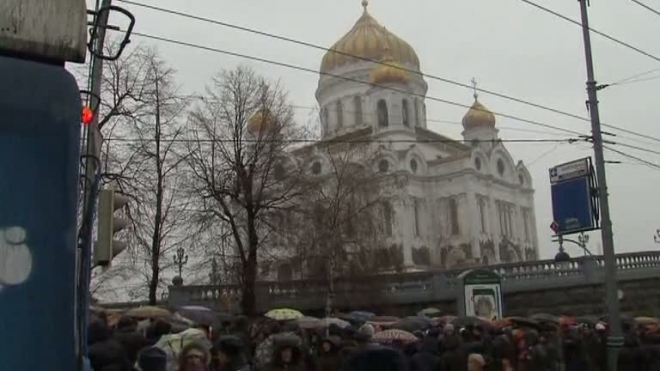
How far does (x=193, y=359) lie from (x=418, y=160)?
53.6 metres

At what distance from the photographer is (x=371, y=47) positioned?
199 ft

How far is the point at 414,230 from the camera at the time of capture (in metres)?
55.5

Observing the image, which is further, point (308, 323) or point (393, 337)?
point (308, 323)

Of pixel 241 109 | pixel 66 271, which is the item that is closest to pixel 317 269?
pixel 241 109

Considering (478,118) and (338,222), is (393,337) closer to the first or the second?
(338,222)

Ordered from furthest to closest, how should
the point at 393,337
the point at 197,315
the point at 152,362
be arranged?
the point at 197,315 < the point at 393,337 < the point at 152,362

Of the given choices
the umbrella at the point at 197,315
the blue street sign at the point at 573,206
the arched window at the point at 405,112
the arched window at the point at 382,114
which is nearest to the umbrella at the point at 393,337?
the blue street sign at the point at 573,206

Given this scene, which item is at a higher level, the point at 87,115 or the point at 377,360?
the point at 87,115

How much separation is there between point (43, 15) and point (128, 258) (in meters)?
21.2

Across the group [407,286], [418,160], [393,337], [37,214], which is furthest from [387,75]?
[37,214]

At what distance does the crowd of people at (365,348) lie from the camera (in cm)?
538

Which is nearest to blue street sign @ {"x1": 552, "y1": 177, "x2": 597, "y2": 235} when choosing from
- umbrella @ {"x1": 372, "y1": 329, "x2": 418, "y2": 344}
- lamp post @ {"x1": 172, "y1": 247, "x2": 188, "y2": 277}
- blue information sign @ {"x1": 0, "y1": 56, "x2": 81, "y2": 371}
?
umbrella @ {"x1": 372, "y1": 329, "x2": 418, "y2": 344}

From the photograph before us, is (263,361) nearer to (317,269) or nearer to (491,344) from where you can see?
(491,344)

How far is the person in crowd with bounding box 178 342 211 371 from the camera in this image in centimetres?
535
